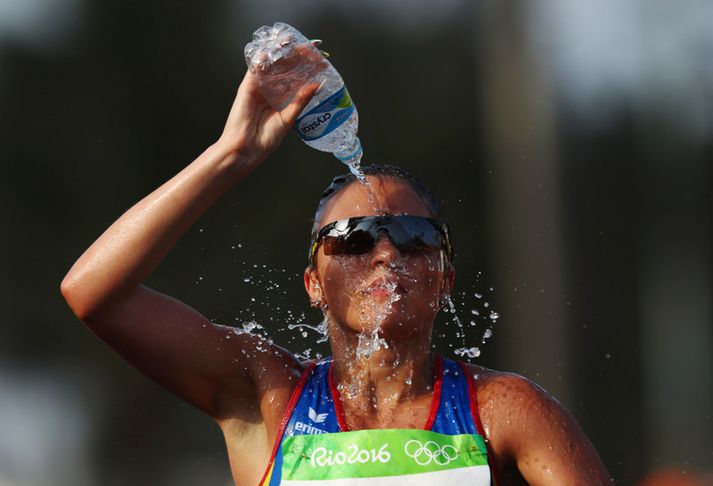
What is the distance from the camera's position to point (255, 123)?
302 centimetres

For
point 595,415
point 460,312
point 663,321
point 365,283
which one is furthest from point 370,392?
point 663,321

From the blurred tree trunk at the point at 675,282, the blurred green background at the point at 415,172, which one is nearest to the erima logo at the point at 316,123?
the blurred green background at the point at 415,172

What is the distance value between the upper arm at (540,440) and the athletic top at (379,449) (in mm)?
71

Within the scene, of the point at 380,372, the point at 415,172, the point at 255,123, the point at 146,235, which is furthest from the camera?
the point at 415,172

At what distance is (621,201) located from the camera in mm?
8258

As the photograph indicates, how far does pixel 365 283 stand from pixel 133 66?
6.00m

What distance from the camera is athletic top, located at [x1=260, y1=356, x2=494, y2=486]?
2.96m

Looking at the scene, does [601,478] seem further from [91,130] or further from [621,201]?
[91,130]

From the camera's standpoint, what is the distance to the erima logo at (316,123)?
3119 millimetres

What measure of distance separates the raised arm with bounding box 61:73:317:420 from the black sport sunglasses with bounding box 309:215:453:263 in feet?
1.16

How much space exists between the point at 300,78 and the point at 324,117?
0.18 metres

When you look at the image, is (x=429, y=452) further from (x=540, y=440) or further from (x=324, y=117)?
(x=324, y=117)

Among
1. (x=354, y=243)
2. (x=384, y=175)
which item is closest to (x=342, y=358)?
(x=354, y=243)

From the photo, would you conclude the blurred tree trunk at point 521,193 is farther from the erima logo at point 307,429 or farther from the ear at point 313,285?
the erima logo at point 307,429
